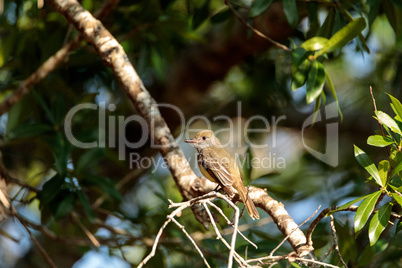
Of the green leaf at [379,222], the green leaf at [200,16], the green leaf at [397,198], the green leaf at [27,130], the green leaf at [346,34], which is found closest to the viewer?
the green leaf at [397,198]

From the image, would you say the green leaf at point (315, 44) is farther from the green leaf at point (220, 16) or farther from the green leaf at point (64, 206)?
the green leaf at point (64, 206)

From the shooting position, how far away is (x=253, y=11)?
373 centimetres

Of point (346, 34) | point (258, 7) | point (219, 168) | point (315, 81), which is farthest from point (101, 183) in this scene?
point (346, 34)

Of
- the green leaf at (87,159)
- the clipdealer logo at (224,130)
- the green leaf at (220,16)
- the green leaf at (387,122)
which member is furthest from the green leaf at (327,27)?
the clipdealer logo at (224,130)

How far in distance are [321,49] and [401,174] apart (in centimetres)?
121

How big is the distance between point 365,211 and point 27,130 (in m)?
2.99

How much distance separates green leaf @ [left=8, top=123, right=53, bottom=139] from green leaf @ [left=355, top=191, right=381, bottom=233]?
2.93 metres

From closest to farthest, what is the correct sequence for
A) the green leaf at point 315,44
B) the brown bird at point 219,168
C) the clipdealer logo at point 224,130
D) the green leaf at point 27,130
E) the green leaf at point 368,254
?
the green leaf at point 315,44 → the green leaf at point 368,254 → the brown bird at point 219,168 → the green leaf at point 27,130 → the clipdealer logo at point 224,130

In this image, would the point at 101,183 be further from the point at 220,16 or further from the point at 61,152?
the point at 220,16

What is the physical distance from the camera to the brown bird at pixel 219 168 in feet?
12.0

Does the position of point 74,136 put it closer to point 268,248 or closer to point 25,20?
point 25,20

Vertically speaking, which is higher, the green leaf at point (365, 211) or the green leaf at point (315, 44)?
the green leaf at point (315, 44)

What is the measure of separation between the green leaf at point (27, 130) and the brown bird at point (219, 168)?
4.81 ft

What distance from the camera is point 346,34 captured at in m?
3.14
